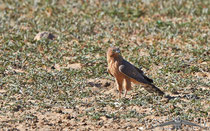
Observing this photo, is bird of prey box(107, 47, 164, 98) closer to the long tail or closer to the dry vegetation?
the long tail

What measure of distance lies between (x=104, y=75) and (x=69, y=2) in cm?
512

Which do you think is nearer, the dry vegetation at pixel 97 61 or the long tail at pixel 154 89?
the dry vegetation at pixel 97 61

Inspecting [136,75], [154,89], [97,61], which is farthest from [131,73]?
[97,61]

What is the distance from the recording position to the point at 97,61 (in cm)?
991

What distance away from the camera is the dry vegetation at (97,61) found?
24.0 feet

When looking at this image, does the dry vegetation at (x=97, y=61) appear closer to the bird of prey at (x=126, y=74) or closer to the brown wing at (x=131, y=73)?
the bird of prey at (x=126, y=74)

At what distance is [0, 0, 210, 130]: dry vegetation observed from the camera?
24.0 feet

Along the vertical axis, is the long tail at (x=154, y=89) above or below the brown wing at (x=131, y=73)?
below

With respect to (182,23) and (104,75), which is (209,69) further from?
(182,23)

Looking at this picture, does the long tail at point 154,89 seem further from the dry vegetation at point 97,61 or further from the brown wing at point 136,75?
the dry vegetation at point 97,61

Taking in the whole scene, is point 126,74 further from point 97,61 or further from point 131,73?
point 97,61

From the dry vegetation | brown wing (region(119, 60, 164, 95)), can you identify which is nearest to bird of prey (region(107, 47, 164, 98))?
brown wing (region(119, 60, 164, 95))

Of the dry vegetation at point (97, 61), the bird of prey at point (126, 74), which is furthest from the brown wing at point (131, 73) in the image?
the dry vegetation at point (97, 61)

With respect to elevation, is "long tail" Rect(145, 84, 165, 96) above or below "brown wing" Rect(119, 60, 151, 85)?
below
